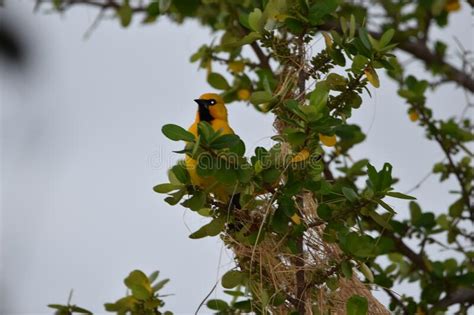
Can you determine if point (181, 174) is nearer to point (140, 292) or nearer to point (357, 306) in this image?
point (357, 306)

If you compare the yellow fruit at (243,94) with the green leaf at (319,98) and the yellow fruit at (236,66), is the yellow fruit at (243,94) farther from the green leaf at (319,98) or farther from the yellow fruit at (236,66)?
the green leaf at (319,98)

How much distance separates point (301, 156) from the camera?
1767mm

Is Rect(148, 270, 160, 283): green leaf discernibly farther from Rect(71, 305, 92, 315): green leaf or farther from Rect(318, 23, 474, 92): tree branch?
Rect(318, 23, 474, 92): tree branch

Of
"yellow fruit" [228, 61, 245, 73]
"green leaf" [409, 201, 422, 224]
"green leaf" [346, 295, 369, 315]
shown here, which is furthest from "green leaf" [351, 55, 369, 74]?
"green leaf" [409, 201, 422, 224]

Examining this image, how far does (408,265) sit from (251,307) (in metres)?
1.28

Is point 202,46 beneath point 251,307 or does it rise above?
above

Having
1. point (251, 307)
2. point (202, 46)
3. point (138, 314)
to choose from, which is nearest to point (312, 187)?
point (251, 307)

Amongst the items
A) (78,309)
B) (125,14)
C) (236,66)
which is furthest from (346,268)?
(125,14)

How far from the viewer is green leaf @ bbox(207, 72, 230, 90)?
9.75 ft

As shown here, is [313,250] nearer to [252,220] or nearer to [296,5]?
[252,220]

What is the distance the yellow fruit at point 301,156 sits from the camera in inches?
69.6

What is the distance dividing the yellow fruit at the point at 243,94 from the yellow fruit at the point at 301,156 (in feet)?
4.01

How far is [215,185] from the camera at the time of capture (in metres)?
1.79

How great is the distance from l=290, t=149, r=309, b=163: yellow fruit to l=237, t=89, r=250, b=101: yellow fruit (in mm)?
1221
